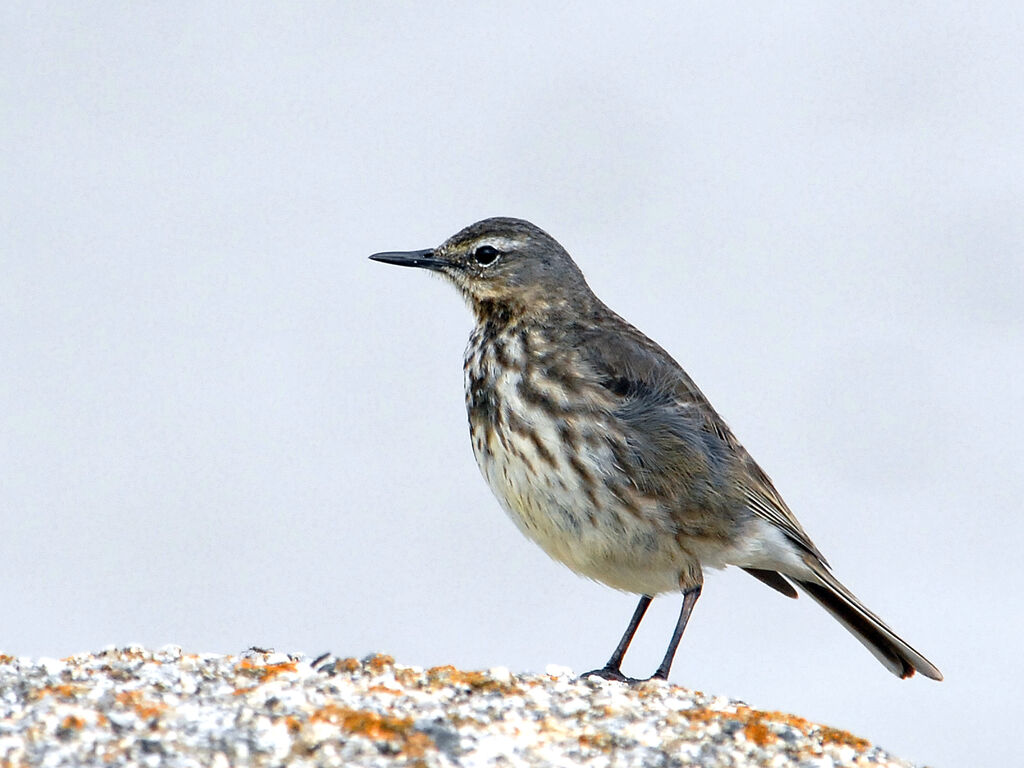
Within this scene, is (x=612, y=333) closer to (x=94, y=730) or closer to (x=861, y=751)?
(x=861, y=751)

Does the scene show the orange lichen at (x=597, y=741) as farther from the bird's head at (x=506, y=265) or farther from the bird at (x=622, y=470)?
the bird's head at (x=506, y=265)

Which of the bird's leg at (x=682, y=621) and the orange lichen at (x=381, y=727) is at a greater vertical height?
the bird's leg at (x=682, y=621)

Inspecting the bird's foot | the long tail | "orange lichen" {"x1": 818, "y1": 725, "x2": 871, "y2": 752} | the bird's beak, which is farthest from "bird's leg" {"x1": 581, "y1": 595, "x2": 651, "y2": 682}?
the bird's beak

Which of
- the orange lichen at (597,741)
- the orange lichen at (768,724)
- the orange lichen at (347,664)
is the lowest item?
the orange lichen at (597,741)

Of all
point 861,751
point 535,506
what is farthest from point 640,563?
point 861,751

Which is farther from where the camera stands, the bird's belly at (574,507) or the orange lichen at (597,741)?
the bird's belly at (574,507)

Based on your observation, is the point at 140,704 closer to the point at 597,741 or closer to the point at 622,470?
the point at 597,741

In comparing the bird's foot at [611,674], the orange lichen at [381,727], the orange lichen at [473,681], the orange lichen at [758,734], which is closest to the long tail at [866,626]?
the bird's foot at [611,674]

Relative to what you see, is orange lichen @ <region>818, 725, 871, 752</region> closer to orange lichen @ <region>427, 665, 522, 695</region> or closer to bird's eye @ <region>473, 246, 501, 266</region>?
orange lichen @ <region>427, 665, 522, 695</region>

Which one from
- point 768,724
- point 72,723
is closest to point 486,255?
point 768,724
